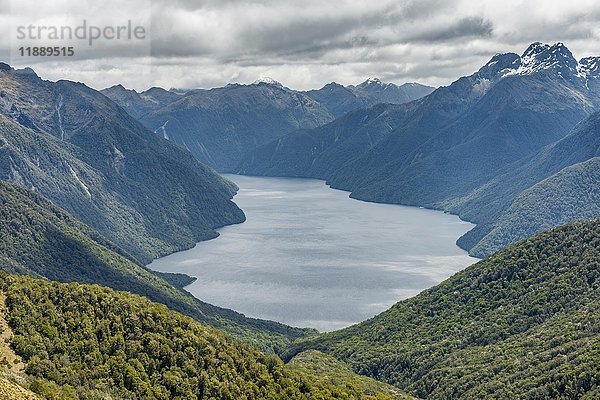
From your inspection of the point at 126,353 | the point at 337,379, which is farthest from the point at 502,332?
the point at 126,353

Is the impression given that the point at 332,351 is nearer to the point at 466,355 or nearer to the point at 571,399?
the point at 466,355

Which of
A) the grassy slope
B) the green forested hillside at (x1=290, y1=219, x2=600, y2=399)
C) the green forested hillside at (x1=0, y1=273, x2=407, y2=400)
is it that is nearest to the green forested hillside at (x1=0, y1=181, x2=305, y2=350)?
the green forested hillside at (x1=290, y1=219, x2=600, y2=399)

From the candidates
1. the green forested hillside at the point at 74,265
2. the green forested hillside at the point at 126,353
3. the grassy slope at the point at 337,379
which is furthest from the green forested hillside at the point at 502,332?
the green forested hillside at the point at 74,265

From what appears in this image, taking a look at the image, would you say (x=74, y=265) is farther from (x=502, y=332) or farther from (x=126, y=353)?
(x=126, y=353)

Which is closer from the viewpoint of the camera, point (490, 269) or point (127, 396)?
point (127, 396)

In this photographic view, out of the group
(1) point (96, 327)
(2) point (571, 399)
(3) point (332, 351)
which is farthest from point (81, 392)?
(3) point (332, 351)

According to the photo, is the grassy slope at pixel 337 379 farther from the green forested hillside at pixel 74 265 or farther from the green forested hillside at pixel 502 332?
the green forested hillside at pixel 74 265
